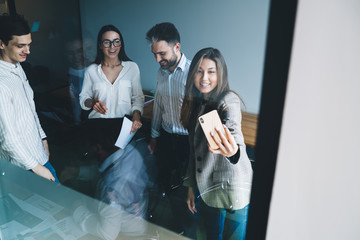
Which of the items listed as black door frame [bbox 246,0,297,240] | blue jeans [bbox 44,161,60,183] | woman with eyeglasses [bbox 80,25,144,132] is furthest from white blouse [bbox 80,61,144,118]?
black door frame [bbox 246,0,297,240]

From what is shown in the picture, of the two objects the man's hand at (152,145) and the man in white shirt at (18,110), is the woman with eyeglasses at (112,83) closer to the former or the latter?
the man's hand at (152,145)

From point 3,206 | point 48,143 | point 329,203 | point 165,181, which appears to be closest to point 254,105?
point 329,203

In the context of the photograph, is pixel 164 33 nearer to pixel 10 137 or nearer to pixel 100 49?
pixel 100 49

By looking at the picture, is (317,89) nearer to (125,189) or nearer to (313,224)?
(313,224)

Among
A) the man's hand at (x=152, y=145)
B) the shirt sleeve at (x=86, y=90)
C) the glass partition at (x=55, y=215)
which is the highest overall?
the shirt sleeve at (x=86, y=90)

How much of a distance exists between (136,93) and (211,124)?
0.29 m

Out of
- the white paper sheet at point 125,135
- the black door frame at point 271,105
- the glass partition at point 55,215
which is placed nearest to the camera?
the black door frame at point 271,105

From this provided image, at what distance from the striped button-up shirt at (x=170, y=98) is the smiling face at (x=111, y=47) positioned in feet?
0.57

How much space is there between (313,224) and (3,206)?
1376mm

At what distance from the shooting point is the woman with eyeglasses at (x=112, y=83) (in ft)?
3.08

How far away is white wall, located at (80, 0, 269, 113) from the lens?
2.20 feet

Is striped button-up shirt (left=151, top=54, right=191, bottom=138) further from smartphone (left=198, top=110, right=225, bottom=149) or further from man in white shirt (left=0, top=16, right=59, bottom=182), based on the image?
man in white shirt (left=0, top=16, right=59, bottom=182)

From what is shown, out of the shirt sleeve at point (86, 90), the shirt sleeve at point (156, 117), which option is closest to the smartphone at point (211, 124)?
the shirt sleeve at point (156, 117)

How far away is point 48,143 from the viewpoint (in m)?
1.20
